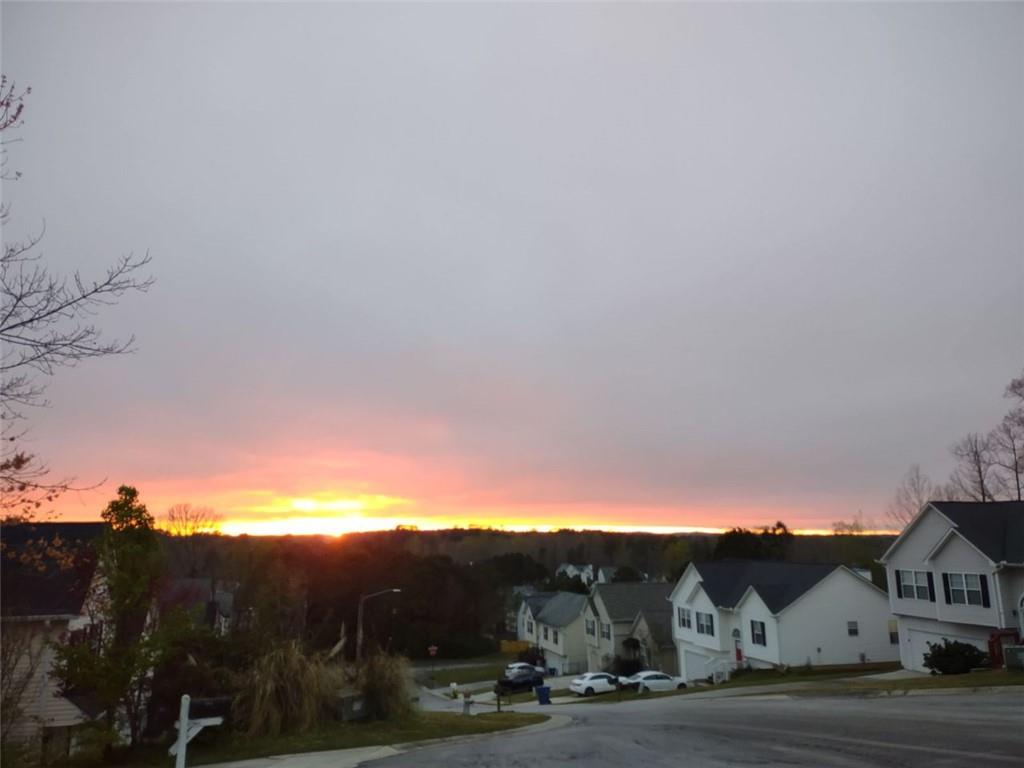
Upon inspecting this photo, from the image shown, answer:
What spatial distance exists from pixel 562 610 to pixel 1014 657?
5081cm

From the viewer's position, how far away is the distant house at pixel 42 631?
15031 millimetres

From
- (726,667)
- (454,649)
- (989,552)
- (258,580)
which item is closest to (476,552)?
(454,649)

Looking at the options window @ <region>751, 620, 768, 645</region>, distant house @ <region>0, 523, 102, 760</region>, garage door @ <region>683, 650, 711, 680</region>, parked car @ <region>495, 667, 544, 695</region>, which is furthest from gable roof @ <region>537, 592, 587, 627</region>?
distant house @ <region>0, 523, 102, 760</region>

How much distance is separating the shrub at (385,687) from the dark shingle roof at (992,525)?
88.2ft

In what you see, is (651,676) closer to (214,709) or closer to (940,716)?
(940,716)

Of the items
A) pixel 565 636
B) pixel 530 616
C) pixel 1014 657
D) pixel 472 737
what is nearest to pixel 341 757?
pixel 472 737

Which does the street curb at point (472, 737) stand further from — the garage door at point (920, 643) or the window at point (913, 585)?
the window at point (913, 585)

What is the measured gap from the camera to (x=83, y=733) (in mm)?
16031

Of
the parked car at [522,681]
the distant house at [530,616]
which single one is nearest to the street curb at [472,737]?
the parked car at [522,681]

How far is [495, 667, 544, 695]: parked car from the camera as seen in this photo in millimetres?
54809

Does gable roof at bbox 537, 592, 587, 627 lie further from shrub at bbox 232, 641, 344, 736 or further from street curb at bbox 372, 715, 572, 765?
shrub at bbox 232, 641, 344, 736

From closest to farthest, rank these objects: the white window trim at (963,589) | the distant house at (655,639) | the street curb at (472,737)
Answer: the street curb at (472,737), the white window trim at (963,589), the distant house at (655,639)

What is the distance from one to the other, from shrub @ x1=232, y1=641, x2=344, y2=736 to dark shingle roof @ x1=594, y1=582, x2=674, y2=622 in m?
45.4

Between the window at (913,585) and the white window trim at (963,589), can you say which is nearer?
the white window trim at (963,589)
